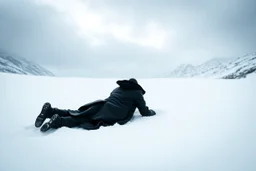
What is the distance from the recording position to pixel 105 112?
3.12 m

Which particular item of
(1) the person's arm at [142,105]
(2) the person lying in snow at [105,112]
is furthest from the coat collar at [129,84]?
(1) the person's arm at [142,105]

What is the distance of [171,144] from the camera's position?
85.9 inches

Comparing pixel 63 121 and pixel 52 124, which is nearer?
pixel 52 124

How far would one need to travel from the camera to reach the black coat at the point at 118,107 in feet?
10.1

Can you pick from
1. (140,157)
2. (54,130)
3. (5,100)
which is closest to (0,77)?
(5,100)

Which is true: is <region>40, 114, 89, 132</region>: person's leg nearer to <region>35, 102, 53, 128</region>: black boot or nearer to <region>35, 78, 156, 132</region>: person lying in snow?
<region>35, 78, 156, 132</region>: person lying in snow

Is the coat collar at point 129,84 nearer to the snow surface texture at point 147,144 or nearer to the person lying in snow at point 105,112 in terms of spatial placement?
the person lying in snow at point 105,112

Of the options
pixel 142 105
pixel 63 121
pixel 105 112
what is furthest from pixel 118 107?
pixel 63 121

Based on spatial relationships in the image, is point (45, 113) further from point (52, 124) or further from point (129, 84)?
point (129, 84)

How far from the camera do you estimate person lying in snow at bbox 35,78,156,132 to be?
116 inches

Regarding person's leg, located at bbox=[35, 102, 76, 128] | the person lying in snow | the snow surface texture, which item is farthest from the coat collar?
person's leg, located at bbox=[35, 102, 76, 128]

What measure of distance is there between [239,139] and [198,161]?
0.73 m

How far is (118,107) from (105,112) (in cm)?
25

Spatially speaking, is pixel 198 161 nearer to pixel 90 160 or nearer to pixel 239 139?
pixel 239 139
